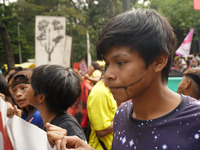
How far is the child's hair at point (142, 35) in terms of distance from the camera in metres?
1.13

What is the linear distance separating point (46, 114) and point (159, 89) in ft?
3.73

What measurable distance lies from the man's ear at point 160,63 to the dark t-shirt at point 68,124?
879mm

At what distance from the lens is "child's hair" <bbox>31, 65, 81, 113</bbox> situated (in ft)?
6.66

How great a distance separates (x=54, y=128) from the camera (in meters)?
1.20

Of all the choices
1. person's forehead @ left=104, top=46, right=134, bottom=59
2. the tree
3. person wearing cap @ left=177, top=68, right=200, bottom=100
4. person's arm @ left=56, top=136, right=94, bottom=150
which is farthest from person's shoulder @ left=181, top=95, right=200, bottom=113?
the tree

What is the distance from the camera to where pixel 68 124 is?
1921mm

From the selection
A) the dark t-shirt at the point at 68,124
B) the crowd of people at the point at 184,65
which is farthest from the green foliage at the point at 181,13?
the dark t-shirt at the point at 68,124

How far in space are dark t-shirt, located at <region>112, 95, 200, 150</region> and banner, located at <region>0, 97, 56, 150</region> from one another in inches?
17.0

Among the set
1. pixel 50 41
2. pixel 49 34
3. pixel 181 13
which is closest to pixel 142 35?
pixel 50 41

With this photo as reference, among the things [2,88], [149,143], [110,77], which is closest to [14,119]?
[110,77]

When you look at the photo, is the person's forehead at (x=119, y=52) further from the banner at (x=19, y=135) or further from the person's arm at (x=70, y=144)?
the banner at (x=19, y=135)

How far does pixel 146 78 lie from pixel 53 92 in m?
1.04

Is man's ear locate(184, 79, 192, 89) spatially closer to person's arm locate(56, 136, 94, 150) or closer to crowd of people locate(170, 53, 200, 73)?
person's arm locate(56, 136, 94, 150)

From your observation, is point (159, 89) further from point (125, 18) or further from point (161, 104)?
point (125, 18)
